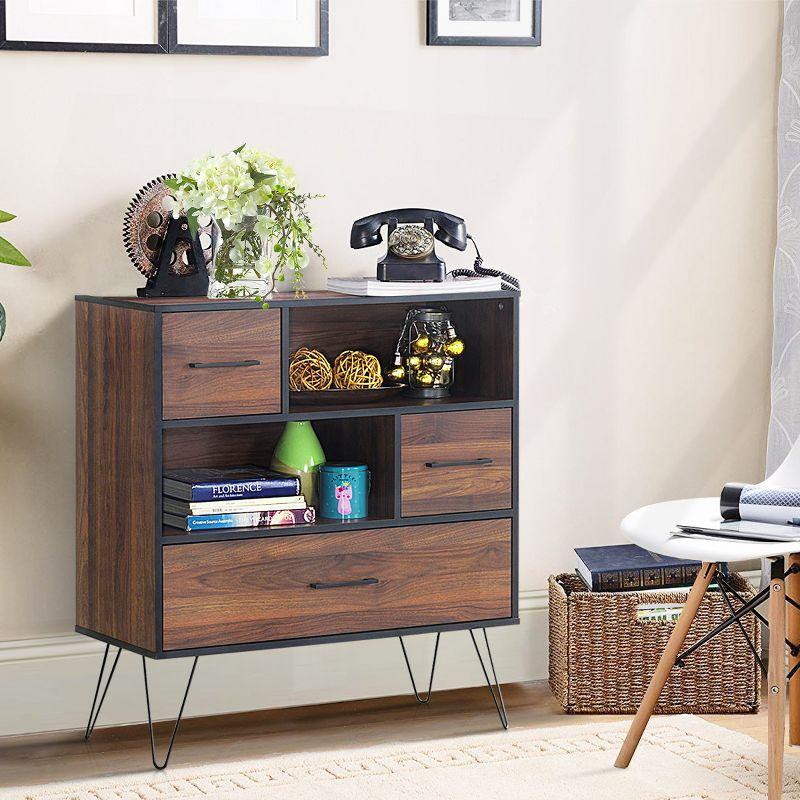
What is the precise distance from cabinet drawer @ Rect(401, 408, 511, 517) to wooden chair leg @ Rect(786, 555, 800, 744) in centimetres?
59

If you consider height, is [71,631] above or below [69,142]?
below

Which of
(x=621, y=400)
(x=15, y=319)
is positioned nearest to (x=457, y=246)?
(x=621, y=400)

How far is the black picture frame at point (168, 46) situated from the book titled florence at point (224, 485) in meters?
0.89

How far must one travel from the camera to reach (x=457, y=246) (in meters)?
2.88

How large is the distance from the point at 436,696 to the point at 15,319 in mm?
1295

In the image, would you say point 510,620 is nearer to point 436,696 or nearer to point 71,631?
point 436,696

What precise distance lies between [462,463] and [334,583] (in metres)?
0.36

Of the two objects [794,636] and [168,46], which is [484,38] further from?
[794,636]

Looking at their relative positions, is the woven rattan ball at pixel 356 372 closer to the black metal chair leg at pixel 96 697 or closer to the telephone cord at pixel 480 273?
the telephone cord at pixel 480 273

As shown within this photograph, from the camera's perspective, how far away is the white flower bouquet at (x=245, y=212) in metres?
2.66

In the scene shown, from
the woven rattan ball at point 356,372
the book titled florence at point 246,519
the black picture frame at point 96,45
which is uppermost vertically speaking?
the black picture frame at point 96,45

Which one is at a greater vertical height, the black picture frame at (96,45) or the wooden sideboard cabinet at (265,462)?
the black picture frame at (96,45)

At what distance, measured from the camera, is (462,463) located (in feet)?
9.20

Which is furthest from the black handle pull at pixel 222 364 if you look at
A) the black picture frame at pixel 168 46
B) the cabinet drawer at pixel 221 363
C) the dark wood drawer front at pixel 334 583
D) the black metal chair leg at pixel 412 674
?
the black metal chair leg at pixel 412 674
